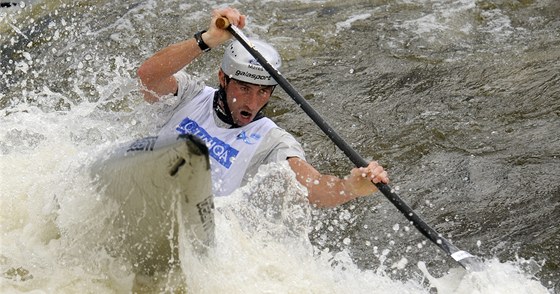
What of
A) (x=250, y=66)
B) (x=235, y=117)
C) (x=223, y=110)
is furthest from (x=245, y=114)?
(x=250, y=66)

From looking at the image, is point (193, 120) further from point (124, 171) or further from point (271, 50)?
point (124, 171)

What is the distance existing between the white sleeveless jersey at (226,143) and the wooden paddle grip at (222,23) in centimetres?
56

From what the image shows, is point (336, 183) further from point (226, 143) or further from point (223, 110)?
point (223, 110)

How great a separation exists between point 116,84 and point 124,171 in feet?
12.2

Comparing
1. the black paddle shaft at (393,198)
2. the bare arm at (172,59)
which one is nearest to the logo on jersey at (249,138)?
the black paddle shaft at (393,198)

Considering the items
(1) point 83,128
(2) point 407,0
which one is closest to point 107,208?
(1) point 83,128

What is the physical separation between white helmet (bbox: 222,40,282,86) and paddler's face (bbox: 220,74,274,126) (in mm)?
36

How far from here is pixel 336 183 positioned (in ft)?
13.6

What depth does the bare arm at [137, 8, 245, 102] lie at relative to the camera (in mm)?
4348

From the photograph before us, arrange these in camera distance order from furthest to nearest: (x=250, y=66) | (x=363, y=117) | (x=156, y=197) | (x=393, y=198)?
(x=363, y=117), (x=250, y=66), (x=393, y=198), (x=156, y=197)

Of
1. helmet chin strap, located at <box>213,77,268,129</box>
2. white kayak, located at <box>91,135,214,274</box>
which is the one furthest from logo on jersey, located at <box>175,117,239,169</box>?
white kayak, located at <box>91,135,214,274</box>

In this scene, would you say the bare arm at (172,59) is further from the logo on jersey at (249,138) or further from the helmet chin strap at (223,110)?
the logo on jersey at (249,138)

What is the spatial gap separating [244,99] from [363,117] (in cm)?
254

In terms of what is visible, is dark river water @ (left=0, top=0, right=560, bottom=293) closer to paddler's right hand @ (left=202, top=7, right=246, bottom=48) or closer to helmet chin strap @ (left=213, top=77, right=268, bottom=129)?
helmet chin strap @ (left=213, top=77, right=268, bottom=129)
